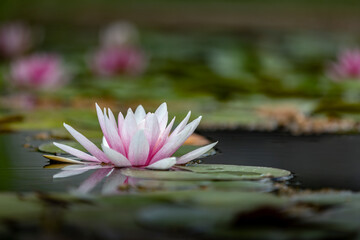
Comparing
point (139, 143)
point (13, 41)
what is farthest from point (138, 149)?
point (13, 41)

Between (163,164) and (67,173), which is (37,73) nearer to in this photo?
(67,173)

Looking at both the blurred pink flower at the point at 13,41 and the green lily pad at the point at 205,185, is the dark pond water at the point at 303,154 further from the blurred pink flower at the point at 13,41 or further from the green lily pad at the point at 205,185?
the blurred pink flower at the point at 13,41

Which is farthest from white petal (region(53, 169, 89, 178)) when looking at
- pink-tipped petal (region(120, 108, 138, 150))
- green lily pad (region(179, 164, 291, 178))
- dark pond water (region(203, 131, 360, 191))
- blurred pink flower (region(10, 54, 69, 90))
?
blurred pink flower (region(10, 54, 69, 90))

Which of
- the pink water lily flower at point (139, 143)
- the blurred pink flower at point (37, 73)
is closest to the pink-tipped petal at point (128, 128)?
the pink water lily flower at point (139, 143)

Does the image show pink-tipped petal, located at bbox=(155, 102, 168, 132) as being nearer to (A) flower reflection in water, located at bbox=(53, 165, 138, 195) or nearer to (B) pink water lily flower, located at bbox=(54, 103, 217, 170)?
(B) pink water lily flower, located at bbox=(54, 103, 217, 170)

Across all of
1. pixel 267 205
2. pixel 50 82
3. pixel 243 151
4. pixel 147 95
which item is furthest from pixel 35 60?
pixel 267 205
